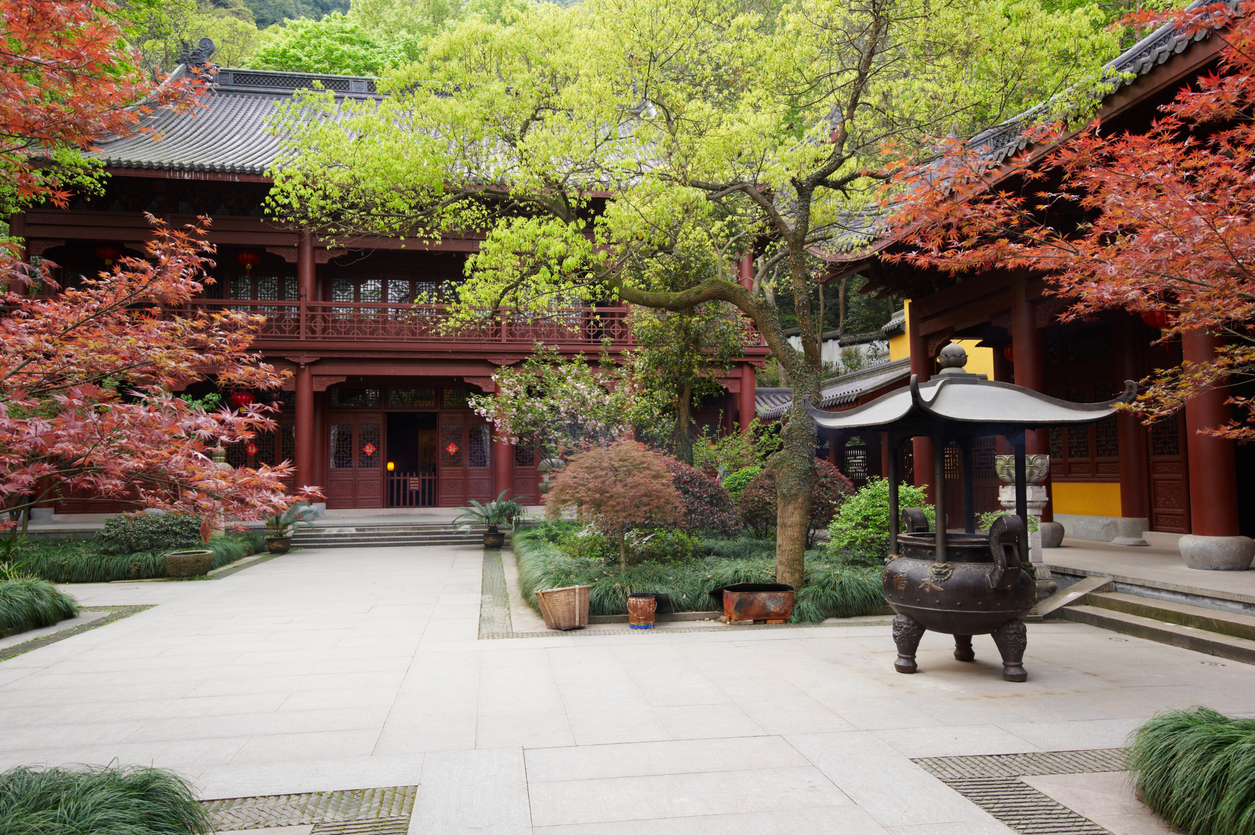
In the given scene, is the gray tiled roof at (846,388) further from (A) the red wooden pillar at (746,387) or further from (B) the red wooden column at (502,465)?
(B) the red wooden column at (502,465)

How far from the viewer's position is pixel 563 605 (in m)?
7.46

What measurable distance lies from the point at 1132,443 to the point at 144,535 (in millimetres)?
14454

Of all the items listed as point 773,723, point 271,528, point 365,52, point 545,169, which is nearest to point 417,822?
point 773,723

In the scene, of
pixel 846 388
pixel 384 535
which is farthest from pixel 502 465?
pixel 846 388

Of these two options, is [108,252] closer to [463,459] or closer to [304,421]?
[304,421]

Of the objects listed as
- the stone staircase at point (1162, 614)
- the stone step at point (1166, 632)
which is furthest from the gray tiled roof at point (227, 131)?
the stone step at point (1166, 632)

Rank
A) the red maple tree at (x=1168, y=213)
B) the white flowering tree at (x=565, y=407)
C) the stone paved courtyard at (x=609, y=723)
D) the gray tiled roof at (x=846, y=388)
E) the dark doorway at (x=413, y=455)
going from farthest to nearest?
the dark doorway at (x=413, y=455) → the gray tiled roof at (x=846, y=388) → the white flowering tree at (x=565, y=407) → the red maple tree at (x=1168, y=213) → the stone paved courtyard at (x=609, y=723)

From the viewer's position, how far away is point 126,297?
4.05m

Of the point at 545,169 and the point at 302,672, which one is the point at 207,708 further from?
the point at 545,169

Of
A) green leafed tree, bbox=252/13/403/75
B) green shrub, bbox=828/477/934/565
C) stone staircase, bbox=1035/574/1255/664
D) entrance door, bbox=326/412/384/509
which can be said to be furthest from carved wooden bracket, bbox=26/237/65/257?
stone staircase, bbox=1035/574/1255/664

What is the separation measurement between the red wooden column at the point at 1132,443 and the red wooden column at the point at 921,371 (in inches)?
106

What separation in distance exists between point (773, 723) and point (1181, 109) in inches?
175

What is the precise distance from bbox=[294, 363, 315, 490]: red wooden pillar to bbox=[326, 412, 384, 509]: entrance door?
1697 millimetres

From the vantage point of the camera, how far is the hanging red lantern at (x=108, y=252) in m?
17.1
